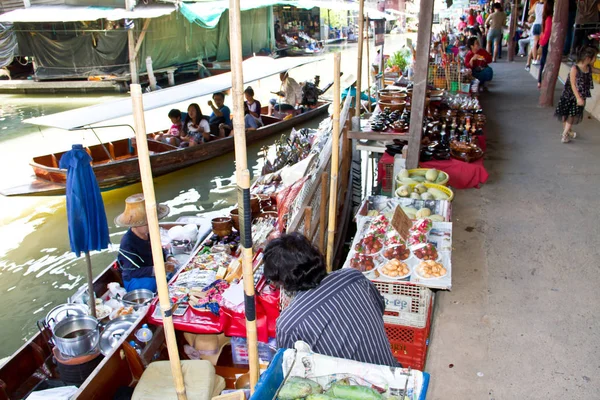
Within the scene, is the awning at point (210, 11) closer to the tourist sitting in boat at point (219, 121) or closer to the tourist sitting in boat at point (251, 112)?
the tourist sitting in boat at point (251, 112)

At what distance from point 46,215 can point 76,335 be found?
542cm

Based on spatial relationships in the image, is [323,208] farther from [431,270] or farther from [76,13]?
[76,13]

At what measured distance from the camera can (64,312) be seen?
399cm

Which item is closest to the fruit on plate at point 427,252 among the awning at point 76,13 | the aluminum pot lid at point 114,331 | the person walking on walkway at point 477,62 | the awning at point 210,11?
the aluminum pot lid at point 114,331

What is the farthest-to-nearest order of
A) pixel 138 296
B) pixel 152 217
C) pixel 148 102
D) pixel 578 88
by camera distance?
pixel 148 102
pixel 578 88
pixel 138 296
pixel 152 217

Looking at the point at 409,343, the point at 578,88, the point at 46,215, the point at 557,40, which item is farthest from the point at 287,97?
the point at 409,343

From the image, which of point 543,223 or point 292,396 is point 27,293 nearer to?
point 292,396

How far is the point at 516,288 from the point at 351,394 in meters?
2.60

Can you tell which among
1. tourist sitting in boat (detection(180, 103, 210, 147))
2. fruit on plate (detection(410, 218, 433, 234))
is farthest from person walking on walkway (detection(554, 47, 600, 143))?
tourist sitting in boat (detection(180, 103, 210, 147))

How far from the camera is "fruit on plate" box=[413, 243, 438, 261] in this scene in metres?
3.53

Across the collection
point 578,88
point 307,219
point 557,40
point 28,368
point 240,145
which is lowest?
point 28,368

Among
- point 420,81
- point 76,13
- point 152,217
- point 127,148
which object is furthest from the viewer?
point 76,13

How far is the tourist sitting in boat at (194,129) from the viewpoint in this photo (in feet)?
31.9

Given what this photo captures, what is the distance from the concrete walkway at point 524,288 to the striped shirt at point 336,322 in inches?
42.9
